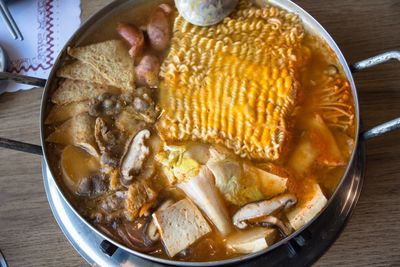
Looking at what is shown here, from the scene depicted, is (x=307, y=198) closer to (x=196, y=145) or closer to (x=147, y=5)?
(x=196, y=145)

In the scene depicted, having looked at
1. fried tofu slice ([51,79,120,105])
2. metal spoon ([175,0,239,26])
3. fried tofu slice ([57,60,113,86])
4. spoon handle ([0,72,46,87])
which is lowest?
fried tofu slice ([51,79,120,105])

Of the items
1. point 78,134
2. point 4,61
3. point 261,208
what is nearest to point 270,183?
point 261,208

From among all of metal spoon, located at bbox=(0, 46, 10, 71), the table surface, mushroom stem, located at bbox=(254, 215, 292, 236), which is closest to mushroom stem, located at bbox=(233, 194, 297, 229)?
mushroom stem, located at bbox=(254, 215, 292, 236)

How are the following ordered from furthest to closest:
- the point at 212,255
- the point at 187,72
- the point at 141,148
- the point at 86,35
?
the point at 86,35
the point at 187,72
the point at 141,148
the point at 212,255

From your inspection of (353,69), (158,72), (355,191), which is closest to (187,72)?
(158,72)

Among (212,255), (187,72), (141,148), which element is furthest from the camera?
(187,72)

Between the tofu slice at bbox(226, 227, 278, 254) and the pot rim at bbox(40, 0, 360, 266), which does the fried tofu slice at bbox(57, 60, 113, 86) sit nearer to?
the pot rim at bbox(40, 0, 360, 266)

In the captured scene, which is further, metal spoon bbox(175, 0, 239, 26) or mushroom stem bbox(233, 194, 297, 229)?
metal spoon bbox(175, 0, 239, 26)
